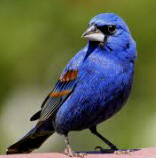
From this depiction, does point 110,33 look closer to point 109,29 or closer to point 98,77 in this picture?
point 109,29

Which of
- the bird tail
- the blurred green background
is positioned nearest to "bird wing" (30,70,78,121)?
the bird tail

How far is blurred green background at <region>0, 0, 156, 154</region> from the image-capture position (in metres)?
10.1

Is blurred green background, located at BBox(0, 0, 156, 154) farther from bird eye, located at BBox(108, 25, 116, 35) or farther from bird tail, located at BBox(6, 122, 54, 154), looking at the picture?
bird eye, located at BBox(108, 25, 116, 35)

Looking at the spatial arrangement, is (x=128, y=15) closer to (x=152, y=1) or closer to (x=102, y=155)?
(x=152, y=1)

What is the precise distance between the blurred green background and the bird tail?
741 mm

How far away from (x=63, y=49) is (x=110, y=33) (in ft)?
4.98

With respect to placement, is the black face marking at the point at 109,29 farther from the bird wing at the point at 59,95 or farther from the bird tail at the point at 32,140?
the bird tail at the point at 32,140

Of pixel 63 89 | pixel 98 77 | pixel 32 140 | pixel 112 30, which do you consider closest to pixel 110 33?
pixel 112 30

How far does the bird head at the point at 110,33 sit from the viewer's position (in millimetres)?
8852

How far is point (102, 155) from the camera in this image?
26.3ft

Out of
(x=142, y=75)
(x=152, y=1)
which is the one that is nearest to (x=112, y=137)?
(x=142, y=75)

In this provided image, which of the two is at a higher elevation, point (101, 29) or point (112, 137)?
point (101, 29)

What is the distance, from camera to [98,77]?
28.9 ft

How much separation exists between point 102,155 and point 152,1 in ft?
8.47
